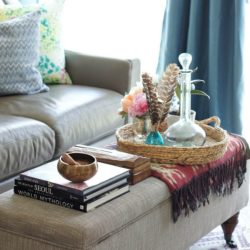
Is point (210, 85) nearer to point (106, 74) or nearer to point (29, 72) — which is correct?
point (106, 74)

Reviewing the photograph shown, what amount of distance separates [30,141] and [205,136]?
2.26 ft

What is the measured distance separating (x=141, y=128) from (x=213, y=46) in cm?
130

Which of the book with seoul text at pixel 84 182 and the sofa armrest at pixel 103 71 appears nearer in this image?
the book with seoul text at pixel 84 182

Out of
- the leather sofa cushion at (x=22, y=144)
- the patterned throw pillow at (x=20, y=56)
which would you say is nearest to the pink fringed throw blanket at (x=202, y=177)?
the leather sofa cushion at (x=22, y=144)

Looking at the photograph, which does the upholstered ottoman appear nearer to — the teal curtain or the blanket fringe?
the blanket fringe

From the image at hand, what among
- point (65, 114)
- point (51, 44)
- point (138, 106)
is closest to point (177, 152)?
point (138, 106)

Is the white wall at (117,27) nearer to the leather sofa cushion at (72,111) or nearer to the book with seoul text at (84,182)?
the leather sofa cushion at (72,111)

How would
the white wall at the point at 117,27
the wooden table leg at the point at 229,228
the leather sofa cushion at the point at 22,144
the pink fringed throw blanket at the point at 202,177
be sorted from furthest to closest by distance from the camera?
the white wall at the point at 117,27 → the wooden table leg at the point at 229,228 → the leather sofa cushion at the point at 22,144 → the pink fringed throw blanket at the point at 202,177

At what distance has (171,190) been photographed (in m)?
1.93

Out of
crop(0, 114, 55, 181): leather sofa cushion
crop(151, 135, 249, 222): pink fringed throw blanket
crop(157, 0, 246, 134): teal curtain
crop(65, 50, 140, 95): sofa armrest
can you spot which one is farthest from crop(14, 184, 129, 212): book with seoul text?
crop(157, 0, 246, 134): teal curtain

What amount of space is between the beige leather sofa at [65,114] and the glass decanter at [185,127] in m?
0.58

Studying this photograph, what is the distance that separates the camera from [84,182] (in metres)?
1.74

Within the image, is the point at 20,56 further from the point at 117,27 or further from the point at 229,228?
the point at 229,228

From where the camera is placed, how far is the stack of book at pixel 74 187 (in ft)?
5.53
